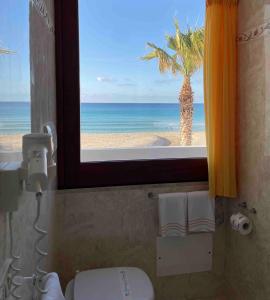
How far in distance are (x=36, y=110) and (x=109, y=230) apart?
0.97 m

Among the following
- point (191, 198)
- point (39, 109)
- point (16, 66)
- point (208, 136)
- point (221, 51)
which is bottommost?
point (191, 198)

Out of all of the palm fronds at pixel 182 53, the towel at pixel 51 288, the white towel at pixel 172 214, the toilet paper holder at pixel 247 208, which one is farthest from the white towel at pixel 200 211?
the towel at pixel 51 288

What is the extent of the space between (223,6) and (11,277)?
5.77 ft

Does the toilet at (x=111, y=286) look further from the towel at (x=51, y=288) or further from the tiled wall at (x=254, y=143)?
the tiled wall at (x=254, y=143)

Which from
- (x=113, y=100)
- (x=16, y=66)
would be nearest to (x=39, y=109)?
(x=16, y=66)

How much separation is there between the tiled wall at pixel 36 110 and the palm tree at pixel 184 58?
2.08 ft

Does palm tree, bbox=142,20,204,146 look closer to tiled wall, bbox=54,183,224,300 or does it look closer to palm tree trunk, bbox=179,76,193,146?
palm tree trunk, bbox=179,76,193,146

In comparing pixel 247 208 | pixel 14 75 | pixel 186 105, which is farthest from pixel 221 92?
pixel 14 75

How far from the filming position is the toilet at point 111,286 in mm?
1445

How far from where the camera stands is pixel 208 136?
185 cm

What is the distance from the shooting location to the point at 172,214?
1874mm

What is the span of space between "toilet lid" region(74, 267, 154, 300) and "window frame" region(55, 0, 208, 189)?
0.53m

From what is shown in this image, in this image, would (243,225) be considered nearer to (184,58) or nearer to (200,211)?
(200,211)

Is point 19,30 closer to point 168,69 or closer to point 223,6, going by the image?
point 168,69
